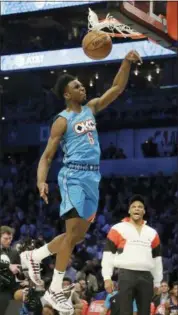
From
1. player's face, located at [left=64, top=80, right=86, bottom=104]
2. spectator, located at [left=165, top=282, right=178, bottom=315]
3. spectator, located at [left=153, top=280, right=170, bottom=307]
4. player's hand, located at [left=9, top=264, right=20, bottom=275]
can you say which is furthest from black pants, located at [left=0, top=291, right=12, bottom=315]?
player's face, located at [left=64, top=80, right=86, bottom=104]

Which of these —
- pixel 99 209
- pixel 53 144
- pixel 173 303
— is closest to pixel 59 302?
pixel 53 144

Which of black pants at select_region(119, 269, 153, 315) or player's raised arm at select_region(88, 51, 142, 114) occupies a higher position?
player's raised arm at select_region(88, 51, 142, 114)

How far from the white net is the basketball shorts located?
1.13 meters

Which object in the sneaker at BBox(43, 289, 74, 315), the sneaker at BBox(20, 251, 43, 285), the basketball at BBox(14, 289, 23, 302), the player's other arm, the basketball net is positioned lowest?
the basketball at BBox(14, 289, 23, 302)

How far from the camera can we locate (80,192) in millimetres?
4918

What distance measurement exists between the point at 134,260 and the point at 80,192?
4.91 ft

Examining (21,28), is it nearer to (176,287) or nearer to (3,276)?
(176,287)

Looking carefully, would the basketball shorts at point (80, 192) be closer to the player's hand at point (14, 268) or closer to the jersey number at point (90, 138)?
the jersey number at point (90, 138)

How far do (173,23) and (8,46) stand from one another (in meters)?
7.49

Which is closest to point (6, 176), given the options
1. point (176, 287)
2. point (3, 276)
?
point (176, 287)

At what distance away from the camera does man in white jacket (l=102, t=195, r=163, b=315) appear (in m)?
6.18

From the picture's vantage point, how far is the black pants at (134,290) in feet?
20.2

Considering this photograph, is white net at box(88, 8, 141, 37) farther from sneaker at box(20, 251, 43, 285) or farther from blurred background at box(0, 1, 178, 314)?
blurred background at box(0, 1, 178, 314)

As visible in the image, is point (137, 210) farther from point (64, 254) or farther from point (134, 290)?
point (64, 254)
